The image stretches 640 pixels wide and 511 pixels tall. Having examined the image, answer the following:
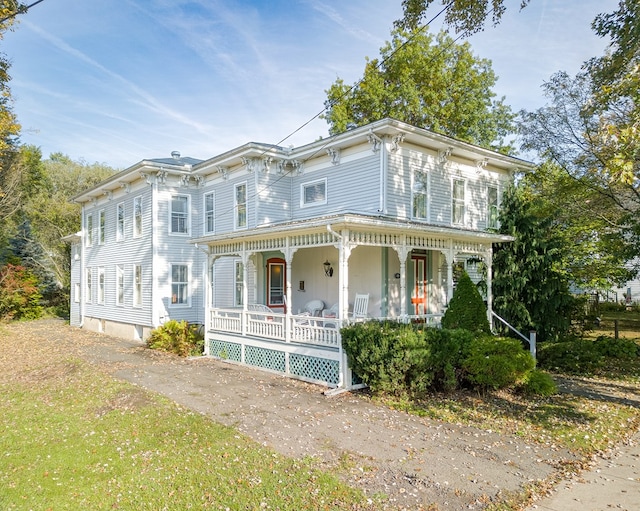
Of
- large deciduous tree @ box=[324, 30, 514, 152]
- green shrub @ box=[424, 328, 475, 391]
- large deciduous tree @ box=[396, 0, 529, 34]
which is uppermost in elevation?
large deciduous tree @ box=[324, 30, 514, 152]

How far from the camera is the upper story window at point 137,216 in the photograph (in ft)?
60.8

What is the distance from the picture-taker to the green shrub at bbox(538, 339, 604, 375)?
11.3 meters

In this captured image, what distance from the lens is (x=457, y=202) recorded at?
49.3 ft

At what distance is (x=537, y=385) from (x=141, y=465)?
7.35m

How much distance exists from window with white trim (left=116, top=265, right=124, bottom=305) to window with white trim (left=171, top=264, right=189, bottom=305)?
357cm

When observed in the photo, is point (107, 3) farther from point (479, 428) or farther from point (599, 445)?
point (599, 445)


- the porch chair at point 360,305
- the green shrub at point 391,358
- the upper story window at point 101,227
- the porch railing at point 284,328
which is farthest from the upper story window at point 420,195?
the upper story window at point 101,227

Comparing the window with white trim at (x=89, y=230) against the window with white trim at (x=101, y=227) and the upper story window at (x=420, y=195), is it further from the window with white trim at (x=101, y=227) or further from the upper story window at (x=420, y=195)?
the upper story window at (x=420, y=195)

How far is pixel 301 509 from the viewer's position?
446 centimetres

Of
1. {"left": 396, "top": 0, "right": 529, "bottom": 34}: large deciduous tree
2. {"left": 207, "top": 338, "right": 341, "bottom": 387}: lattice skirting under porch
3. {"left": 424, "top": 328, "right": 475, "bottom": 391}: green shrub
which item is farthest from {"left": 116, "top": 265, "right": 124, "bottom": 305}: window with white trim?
{"left": 396, "top": 0, "right": 529, "bottom": 34}: large deciduous tree

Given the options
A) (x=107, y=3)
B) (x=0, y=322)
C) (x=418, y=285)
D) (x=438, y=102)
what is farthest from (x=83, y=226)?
(x=438, y=102)

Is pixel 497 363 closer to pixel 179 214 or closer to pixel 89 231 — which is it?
pixel 179 214

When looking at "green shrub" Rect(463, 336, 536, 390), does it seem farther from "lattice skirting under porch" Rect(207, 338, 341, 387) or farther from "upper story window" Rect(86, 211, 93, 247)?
"upper story window" Rect(86, 211, 93, 247)

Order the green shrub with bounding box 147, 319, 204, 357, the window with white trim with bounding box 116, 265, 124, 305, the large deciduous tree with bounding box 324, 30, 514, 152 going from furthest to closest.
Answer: the large deciduous tree with bounding box 324, 30, 514, 152 → the window with white trim with bounding box 116, 265, 124, 305 → the green shrub with bounding box 147, 319, 204, 357
